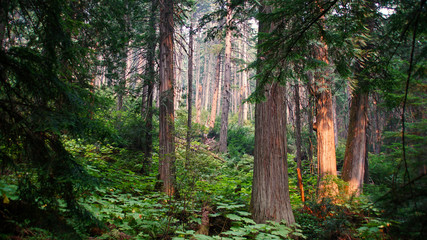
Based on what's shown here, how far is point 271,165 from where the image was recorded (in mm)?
5039

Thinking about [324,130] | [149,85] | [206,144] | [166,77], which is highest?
[149,85]

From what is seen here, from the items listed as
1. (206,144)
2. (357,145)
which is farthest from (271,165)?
(357,145)

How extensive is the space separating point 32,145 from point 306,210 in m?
6.40

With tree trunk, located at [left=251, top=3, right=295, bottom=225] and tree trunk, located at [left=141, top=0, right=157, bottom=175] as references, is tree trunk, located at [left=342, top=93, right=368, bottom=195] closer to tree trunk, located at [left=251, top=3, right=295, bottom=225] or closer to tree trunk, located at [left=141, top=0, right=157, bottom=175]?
tree trunk, located at [left=251, top=3, right=295, bottom=225]

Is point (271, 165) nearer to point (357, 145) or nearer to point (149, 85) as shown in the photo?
point (357, 145)

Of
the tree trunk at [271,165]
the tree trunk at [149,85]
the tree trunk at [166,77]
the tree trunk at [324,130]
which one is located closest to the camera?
the tree trunk at [271,165]

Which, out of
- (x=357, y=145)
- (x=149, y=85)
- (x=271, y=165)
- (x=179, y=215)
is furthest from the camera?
(x=149, y=85)

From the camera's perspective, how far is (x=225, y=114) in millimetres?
16234

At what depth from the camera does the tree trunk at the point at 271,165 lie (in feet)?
16.0

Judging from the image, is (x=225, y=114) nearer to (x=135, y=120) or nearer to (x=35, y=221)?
(x=135, y=120)

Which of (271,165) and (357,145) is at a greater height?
(357,145)

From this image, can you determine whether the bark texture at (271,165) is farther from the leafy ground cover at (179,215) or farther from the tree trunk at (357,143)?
the tree trunk at (357,143)

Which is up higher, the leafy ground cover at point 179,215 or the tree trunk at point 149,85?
the tree trunk at point 149,85

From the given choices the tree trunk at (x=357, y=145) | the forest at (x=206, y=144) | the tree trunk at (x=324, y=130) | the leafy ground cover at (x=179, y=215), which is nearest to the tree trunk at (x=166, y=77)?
the forest at (x=206, y=144)
